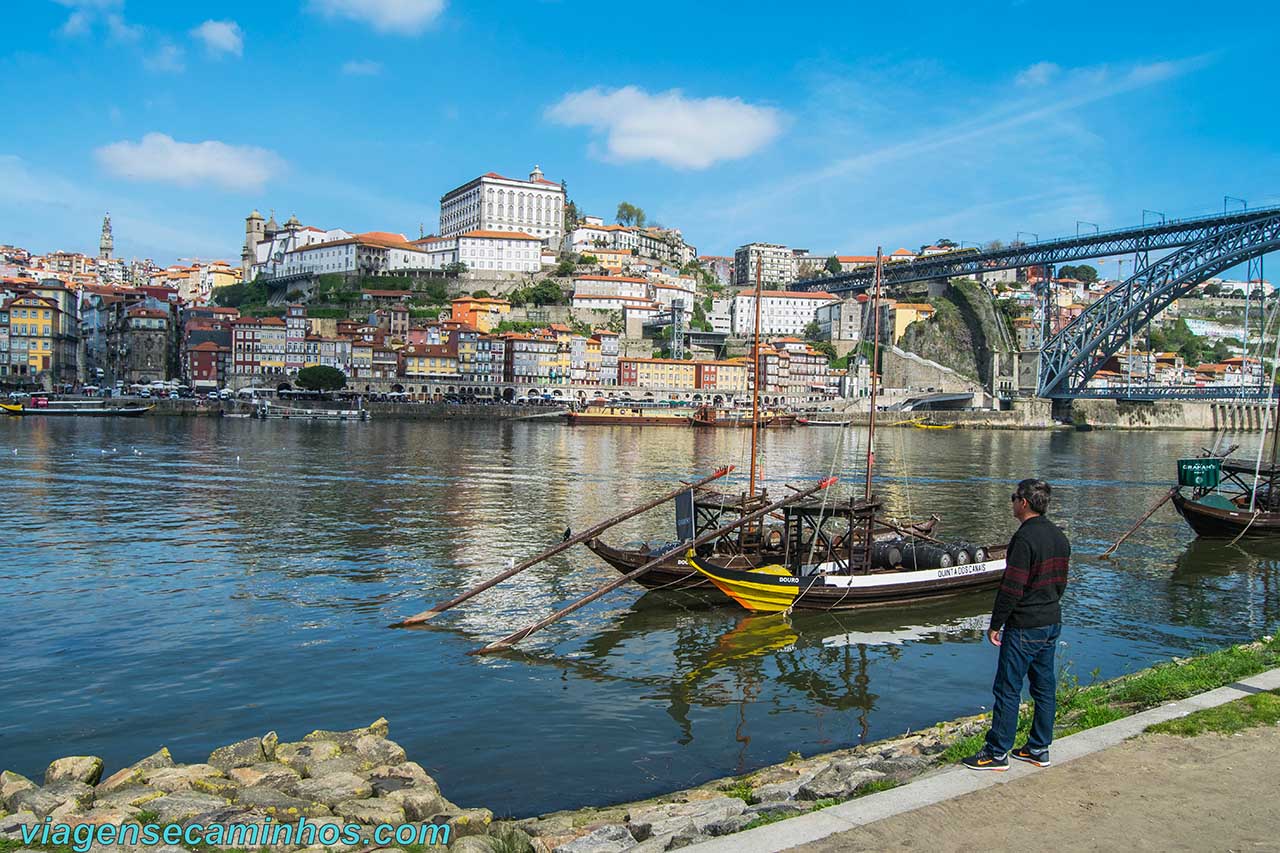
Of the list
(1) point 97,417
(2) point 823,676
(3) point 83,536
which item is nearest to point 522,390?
(1) point 97,417

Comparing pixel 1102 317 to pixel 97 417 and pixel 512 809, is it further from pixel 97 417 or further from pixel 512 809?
pixel 512 809

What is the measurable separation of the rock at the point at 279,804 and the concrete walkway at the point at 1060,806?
3.17 metres

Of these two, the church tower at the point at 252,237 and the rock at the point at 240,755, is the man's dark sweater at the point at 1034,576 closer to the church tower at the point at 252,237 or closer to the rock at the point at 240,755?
the rock at the point at 240,755

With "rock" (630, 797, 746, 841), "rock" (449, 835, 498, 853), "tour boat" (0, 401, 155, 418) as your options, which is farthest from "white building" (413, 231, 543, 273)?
"rock" (449, 835, 498, 853)

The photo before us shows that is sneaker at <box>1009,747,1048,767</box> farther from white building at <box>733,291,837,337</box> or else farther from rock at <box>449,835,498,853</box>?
white building at <box>733,291,837,337</box>

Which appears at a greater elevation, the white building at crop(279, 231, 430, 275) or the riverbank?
the white building at crop(279, 231, 430, 275)

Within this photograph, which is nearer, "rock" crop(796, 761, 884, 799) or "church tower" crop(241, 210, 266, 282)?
"rock" crop(796, 761, 884, 799)

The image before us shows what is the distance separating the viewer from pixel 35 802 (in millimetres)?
6523

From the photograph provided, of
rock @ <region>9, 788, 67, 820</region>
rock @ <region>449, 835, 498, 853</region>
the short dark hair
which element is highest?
the short dark hair

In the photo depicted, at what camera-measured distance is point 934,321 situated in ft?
341

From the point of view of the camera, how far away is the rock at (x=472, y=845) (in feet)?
18.9

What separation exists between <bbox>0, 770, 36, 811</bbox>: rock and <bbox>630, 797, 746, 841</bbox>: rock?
4.49 m

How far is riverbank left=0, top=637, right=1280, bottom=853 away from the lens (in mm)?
6016

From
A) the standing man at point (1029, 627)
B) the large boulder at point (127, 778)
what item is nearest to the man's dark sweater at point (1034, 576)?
the standing man at point (1029, 627)
